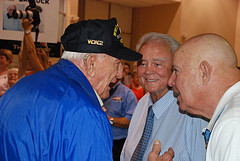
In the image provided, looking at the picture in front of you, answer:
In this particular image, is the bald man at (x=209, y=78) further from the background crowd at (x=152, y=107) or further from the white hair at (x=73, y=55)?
the white hair at (x=73, y=55)

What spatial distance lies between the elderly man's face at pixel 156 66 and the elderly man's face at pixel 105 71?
2.68 ft

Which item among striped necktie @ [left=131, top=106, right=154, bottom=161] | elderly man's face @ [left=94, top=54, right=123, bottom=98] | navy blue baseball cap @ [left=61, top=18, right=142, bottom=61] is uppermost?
navy blue baseball cap @ [left=61, top=18, right=142, bottom=61]

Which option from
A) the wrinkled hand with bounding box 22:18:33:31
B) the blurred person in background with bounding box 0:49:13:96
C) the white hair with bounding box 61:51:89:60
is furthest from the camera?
the blurred person in background with bounding box 0:49:13:96

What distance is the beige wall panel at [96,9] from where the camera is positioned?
10.7 metres

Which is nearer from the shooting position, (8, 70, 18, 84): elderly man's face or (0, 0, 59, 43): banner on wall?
(0, 0, 59, 43): banner on wall

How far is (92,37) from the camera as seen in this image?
1351mm

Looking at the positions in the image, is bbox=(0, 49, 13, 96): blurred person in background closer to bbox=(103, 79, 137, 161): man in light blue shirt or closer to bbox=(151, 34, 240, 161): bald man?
bbox=(103, 79, 137, 161): man in light blue shirt

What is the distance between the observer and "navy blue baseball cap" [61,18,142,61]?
1352 mm

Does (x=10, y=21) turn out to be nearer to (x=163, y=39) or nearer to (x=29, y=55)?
(x=29, y=55)

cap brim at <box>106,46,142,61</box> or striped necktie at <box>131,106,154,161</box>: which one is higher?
cap brim at <box>106,46,142,61</box>

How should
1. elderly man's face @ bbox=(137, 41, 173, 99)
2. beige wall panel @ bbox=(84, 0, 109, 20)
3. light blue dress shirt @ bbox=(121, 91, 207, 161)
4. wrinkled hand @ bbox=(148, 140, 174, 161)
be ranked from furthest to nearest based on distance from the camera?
1. beige wall panel @ bbox=(84, 0, 109, 20)
2. elderly man's face @ bbox=(137, 41, 173, 99)
3. light blue dress shirt @ bbox=(121, 91, 207, 161)
4. wrinkled hand @ bbox=(148, 140, 174, 161)

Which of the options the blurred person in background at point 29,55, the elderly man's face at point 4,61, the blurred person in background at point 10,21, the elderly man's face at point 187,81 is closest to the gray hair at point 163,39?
the elderly man's face at point 187,81

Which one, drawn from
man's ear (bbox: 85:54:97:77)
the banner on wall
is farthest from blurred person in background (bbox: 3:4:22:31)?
man's ear (bbox: 85:54:97:77)

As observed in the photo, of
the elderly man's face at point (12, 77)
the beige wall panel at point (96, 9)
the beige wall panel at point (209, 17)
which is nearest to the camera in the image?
the elderly man's face at point (12, 77)
